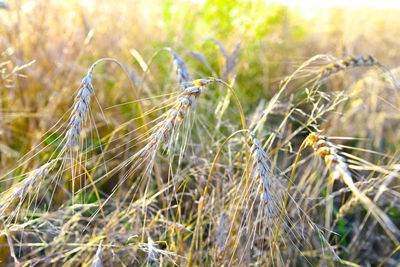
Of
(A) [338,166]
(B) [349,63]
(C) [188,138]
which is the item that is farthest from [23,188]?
(B) [349,63]

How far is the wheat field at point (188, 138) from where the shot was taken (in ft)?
3.05

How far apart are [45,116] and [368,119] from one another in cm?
238

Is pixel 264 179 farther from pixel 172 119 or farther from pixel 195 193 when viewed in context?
pixel 195 193

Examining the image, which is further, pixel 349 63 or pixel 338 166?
pixel 349 63

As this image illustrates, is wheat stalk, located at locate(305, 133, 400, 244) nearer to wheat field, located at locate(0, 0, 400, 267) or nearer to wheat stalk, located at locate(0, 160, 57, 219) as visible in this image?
wheat field, located at locate(0, 0, 400, 267)

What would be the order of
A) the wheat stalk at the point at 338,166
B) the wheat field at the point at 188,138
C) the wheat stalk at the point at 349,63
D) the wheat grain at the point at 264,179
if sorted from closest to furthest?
the wheat stalk at the point at 338,166, the wheat grain at the point at 264,179, the wheat field at the point at 188,138, the wheat stalk at the point at 349,63

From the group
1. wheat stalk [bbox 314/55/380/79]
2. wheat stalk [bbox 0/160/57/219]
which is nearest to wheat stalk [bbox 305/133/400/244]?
wheat stalk [bbox 314/55/380/79]

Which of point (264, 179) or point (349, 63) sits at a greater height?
point (349, 63)

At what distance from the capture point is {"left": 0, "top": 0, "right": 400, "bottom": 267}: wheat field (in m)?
0.93

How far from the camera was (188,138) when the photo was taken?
1155mm

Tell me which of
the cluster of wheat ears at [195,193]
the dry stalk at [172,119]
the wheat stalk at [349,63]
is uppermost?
the wheat stalk at [349,63]

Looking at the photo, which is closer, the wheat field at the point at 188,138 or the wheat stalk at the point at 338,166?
the wheat stalk at the point at 338,166

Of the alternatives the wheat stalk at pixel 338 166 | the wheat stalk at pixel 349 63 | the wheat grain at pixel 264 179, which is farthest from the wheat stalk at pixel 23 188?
the wheat stalk at pixel 349 63

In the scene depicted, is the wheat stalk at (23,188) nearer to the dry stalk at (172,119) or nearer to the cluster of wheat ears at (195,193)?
the cluster of wheat ears at (195,193)
